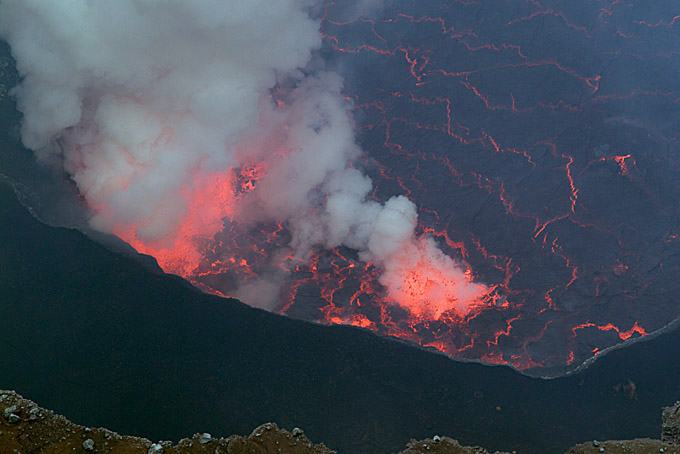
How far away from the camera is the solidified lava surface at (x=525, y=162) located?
87.7 ft

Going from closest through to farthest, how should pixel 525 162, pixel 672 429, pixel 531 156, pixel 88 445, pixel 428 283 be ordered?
pixel 88 445
pixel 672 429
pixel 428 283
pixel 525 162
pixel 531 156

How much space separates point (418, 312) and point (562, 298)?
7.56 metres

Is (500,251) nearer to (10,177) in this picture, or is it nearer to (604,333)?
(604,333)

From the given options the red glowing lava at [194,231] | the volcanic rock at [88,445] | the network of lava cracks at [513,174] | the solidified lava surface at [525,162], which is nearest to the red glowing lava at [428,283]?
the network of lava cracks at [513,174]

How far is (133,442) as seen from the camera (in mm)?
15516

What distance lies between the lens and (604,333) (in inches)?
1043

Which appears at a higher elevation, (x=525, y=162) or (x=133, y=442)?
(x=525, y=162)

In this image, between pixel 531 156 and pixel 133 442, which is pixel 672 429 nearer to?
pixel 531 156

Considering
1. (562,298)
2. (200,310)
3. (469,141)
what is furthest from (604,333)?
(200,310)

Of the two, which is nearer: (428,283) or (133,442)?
(133,442)

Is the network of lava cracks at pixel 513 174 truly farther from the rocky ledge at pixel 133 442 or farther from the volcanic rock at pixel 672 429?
the rocky ledge at pixel 133 442

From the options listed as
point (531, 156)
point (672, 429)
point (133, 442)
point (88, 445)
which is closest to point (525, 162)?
point (531, 156)

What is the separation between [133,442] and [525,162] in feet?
79.1

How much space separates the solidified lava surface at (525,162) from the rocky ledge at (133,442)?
8.54 meters
